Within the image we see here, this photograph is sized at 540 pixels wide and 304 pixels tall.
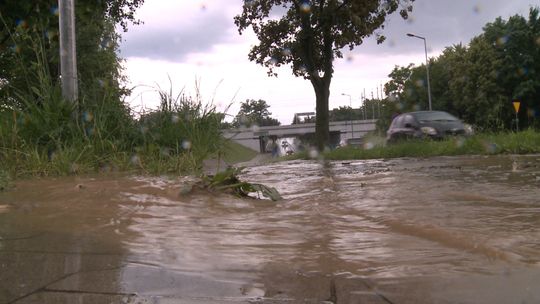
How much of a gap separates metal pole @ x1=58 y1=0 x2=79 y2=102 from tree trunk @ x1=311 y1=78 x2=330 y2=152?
13584mm

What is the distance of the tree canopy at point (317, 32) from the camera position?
1936 centimetres

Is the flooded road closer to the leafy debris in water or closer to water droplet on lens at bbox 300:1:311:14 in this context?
the leafy debris in water

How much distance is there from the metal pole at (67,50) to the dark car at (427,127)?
11001 millimetres

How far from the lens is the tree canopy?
19.4m

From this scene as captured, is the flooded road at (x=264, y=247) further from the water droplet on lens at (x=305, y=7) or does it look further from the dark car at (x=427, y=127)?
the water droplet on lens at (x=305, y=7)

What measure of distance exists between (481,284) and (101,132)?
508 cm

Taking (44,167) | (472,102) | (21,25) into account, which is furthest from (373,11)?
(472,102)

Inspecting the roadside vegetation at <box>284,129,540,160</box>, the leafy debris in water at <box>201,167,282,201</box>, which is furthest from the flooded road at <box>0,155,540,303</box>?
the roadside vegetation at <box>284,129,540,160</box>

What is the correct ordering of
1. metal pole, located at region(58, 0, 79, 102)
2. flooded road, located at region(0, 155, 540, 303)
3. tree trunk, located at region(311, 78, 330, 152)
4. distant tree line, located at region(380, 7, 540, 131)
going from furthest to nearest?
distant tree line, located at region(380, 7, 540, 131)
tree trunk, located at region(311, 78, 330, 152)
metal pole, located at region(58, 0, 79, 102)
flooded road, located at region(0, 155, 540, 303)

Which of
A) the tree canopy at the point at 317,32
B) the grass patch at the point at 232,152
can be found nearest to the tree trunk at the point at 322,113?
the tree canopy at the point at 317,32

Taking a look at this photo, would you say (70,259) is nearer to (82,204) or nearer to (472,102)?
(82,204)

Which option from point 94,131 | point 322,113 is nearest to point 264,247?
point 94,131

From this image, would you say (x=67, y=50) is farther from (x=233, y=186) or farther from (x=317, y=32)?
(x=317, y=32)

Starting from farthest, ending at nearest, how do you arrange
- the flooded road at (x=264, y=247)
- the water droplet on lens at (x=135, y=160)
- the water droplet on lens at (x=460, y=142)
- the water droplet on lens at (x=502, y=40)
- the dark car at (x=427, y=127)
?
the water droplet on lens at (x=502, y=40), the dark car at (x=427, y=127), the water droplet on lens at (x=460, y=142), the water droplet on lens at (x=135, y=160), the flooded road at (x=264, y=247)
